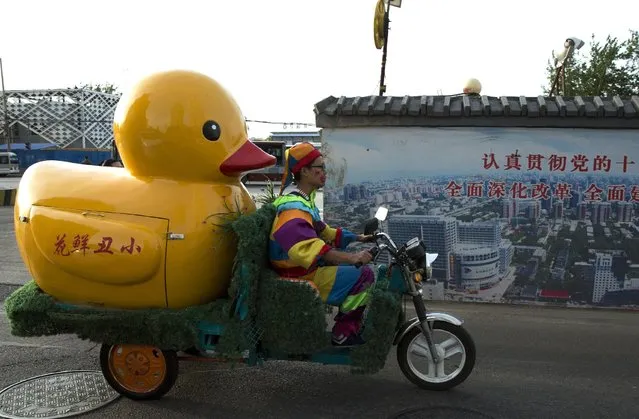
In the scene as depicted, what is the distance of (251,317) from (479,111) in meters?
3.90

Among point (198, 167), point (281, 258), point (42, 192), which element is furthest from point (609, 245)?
point (42, 192)

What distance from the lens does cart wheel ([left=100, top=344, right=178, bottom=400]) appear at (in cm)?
356

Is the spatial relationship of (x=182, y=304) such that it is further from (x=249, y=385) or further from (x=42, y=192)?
(x=42, y=192)

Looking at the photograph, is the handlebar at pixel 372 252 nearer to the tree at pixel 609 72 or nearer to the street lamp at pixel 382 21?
the street lamp at pixel 382 21

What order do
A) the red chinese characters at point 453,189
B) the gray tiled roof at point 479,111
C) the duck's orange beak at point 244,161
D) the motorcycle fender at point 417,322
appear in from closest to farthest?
the duck's orange beak at point 244,161 < the motorcycle fender at point 417,322 < the gray tiled roof at point 479,111 < the red chinese characters at point 453,189

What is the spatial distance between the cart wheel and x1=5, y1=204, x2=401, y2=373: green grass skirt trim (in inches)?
6.8

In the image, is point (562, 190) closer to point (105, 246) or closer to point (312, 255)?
point (312, 255)

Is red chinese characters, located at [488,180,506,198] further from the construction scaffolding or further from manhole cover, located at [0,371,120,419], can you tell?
the construction scaffolding

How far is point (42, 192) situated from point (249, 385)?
6.32ft

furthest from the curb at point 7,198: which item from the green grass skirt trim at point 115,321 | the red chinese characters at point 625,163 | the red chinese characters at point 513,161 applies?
the red chinese characters at point 625,163

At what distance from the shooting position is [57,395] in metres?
3.65

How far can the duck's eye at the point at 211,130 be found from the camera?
343 centimetres

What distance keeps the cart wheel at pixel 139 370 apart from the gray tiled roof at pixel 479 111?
3.62 metres

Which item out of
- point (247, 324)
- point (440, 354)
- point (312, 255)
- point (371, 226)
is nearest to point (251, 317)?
point (247, 324)
